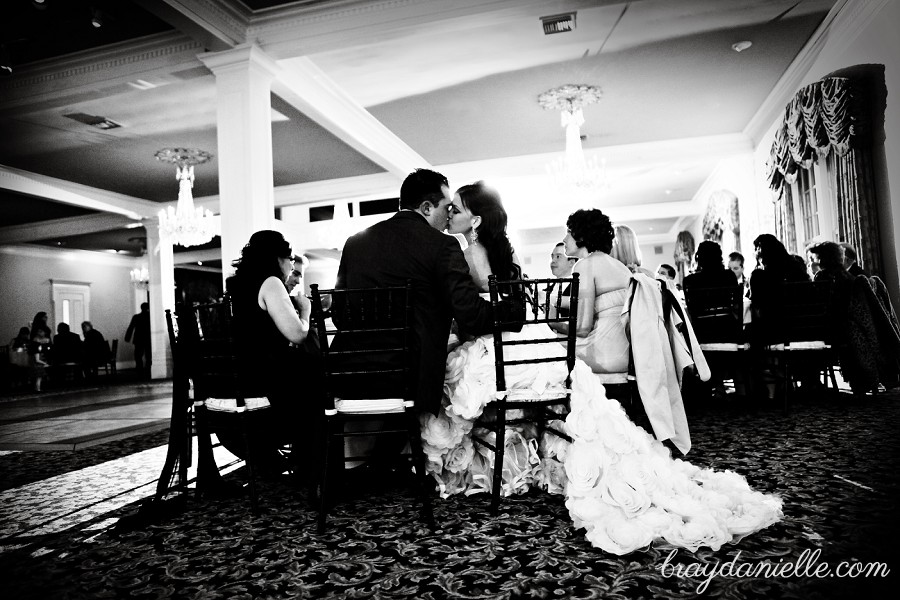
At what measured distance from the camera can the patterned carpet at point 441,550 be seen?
5.35 feet

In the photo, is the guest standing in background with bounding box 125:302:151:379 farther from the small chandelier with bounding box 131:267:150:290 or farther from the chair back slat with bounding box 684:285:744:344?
the chair back slat with bounding box 684:285:744:344

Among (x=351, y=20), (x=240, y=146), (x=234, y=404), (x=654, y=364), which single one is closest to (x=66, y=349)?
(x=240, y=146)

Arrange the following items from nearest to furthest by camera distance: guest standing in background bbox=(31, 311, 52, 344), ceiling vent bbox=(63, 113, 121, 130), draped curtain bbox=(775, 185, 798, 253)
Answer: ceiling vent bbox=(63, 113, 121, 130) → draped curtain bbox=(775, 185, 798, 253) → guest standing in background bbox=(31, 311, 52, 344)

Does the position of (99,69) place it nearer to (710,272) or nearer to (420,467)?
(420,467)

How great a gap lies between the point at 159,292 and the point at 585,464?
1148 cm

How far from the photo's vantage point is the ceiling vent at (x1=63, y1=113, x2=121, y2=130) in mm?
6652

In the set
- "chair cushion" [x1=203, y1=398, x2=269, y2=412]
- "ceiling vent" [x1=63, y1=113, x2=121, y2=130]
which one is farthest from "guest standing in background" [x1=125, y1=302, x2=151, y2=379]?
"chair cushion" [x1=203, y1=398, x2=269, y2=412]

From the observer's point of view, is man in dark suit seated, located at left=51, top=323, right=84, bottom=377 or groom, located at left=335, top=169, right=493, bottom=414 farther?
man in dark suit seated, located at left=51, top=323, right=84, bottom=377

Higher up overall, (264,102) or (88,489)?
(264,102)

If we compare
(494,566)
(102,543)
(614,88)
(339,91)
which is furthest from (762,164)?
(102,543)

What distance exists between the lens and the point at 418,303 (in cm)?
241

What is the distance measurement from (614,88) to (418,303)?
18.0 feet

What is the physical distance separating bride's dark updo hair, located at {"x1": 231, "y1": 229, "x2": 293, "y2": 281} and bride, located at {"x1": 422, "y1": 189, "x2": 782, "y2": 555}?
2.96 ft

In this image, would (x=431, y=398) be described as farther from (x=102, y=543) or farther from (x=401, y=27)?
(x=401, y=27)
